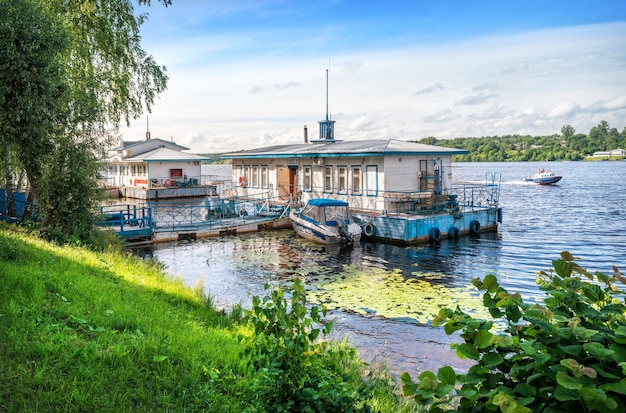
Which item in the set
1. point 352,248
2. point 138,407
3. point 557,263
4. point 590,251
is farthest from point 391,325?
point 590,251

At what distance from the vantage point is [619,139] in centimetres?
18212

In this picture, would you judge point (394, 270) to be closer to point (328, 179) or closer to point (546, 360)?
point (328, 179)

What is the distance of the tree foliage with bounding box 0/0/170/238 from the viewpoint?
1486 centimetres

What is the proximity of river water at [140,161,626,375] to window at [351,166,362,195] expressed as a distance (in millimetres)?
4011

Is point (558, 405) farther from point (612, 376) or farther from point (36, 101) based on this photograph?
point (36, 101)

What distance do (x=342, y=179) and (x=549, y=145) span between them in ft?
558

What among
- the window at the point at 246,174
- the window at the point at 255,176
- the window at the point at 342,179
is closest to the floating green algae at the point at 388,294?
the window at the point at 342,179

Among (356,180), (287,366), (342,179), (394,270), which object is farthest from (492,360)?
(342,179)

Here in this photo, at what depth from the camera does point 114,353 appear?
5996mm

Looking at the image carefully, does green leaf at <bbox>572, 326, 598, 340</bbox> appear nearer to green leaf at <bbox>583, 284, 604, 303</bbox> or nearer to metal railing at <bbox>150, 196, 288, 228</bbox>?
green leaf at <bbox>583, 284, 604, 303</bbox>

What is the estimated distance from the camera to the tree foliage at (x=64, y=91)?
1486 centimetres

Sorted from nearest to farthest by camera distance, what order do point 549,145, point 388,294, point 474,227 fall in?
point 388,294 → point 474,227 → point 549,145

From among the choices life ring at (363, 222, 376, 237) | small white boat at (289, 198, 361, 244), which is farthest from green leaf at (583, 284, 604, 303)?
life ring at (363, 222, 376, 237)

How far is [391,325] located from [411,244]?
1259cm
